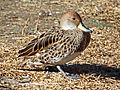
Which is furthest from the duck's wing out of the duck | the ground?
the ground

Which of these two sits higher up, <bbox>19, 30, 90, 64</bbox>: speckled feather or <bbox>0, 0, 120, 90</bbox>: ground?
<bbox>19, 30, 90, 64</bbox>: speckled feather

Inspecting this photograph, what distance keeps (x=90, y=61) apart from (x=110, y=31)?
1677mm

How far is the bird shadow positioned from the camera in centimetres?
771

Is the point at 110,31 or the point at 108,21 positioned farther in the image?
the point at 108,21

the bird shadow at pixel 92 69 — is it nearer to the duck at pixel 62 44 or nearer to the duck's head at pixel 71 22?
the duck at pixel 62 44

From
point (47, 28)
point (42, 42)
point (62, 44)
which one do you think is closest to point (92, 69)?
point (62, 44)

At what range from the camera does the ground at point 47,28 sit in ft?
23.7

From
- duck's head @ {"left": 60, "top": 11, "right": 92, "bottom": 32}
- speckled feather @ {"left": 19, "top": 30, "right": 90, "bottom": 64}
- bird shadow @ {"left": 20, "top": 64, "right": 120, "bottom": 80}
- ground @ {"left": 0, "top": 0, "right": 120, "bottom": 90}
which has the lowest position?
bird shadow @ {"left": 20, "top": 64, "right": 120, "bottom": 80}

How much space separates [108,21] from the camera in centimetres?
1041

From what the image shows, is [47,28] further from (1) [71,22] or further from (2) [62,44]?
(2) [62,44]

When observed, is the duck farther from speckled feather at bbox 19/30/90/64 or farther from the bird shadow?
the bird shadow

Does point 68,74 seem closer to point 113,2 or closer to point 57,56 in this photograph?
point 57,56

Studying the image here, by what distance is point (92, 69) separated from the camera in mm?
7824

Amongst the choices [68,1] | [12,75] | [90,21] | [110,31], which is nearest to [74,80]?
[12,75]
